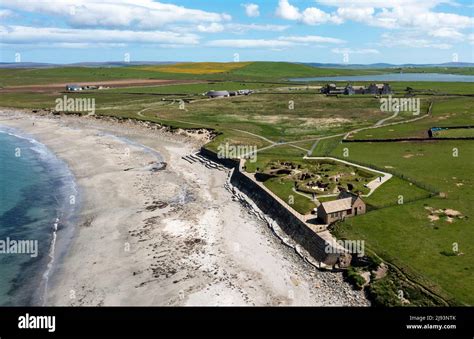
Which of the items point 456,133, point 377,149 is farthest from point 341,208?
point 456,133

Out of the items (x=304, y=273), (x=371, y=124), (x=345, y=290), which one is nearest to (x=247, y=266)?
(x=304, y=273)

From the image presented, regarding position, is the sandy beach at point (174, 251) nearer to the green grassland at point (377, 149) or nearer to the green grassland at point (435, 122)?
the green grassland at point (377, 149)
